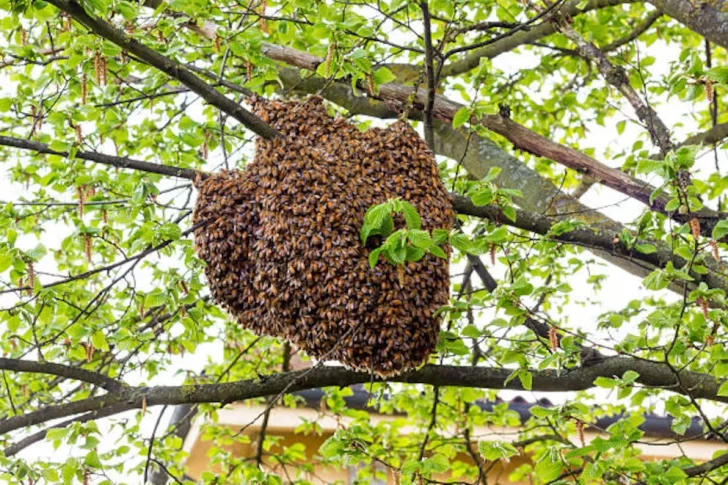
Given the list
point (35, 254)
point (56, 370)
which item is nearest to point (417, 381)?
point (56, 370)

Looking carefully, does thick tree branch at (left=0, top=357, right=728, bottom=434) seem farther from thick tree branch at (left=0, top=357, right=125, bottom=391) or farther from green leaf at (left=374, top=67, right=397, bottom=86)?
green leaf at (left=374, top=67, right=397, bottom=86)

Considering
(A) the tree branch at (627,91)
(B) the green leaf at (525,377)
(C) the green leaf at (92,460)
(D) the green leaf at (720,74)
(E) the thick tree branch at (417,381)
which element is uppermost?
(A) the tree branch at (627,91)

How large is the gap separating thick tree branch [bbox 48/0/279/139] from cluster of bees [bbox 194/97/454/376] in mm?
97

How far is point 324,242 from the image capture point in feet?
10.5

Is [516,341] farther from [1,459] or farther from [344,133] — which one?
[1,459]

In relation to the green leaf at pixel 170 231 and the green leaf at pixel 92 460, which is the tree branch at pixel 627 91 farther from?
the green leaf at pixel 92 460

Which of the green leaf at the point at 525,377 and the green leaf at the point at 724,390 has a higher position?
the green leaf at the point at 525,377

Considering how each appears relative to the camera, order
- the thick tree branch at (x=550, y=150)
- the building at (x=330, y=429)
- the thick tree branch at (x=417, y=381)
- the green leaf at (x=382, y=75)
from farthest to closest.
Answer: the building at (x=330, y=429), the thick tree branch at (x=550, y=150), the thick tree branch at (x=417, y=381), the green leaf at (x=382, y=75)

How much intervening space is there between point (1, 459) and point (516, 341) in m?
2.31

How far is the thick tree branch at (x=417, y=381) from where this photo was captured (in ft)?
13.8

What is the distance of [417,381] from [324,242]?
1371 mm

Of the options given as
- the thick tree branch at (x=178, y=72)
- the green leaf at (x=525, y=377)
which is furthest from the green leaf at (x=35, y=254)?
the green leaf at (x=525, y=377)

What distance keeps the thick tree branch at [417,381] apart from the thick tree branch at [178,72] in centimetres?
124

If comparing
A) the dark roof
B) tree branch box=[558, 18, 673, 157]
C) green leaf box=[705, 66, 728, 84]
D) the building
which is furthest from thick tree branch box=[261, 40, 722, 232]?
the dark roof
